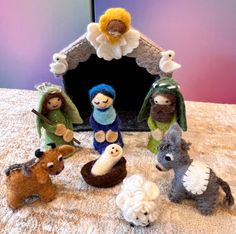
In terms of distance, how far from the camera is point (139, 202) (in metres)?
0.55

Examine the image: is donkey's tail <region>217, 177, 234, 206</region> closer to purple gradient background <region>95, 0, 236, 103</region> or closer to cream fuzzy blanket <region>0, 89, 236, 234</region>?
cream fuzzy blanket <region>0, 89, 236, 234</region>

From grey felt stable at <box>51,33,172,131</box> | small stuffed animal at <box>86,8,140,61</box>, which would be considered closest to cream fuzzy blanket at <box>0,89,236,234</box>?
grey felt stable at <box>51,33,172,131</box>

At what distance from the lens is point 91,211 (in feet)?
2.01

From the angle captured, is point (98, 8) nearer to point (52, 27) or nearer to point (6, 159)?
point (52, 27)

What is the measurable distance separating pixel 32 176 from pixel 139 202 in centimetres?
20

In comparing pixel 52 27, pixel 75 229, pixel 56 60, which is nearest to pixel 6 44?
pixel 52 27

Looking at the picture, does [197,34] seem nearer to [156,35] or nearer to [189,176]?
[156,35]

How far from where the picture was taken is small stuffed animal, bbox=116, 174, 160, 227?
0.55 meters

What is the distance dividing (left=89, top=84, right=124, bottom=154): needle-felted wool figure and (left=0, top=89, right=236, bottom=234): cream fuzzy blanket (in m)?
0.04

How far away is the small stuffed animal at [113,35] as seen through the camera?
73cm

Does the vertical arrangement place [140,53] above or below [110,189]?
above

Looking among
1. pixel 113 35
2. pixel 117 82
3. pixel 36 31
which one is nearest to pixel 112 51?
pixel 113 35

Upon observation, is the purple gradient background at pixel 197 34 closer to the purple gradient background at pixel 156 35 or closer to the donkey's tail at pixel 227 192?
the purple gradient background at pixel 156 35

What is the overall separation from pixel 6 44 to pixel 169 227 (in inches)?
41.1
